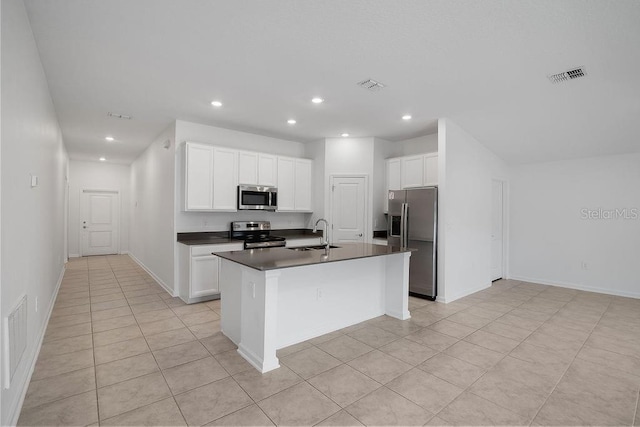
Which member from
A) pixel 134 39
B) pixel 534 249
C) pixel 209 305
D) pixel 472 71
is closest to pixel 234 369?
pixel 209 305

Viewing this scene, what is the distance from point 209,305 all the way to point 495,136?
210 inches

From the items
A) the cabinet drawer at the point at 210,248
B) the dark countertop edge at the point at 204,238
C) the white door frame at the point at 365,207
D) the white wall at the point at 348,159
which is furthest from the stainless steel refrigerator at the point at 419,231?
the cabinet drawer at the point at 210,248

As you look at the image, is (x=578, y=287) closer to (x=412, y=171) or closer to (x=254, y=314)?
(x=412, y=171)

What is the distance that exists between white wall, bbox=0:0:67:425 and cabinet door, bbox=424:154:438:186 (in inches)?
199

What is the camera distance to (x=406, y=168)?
18.6ft

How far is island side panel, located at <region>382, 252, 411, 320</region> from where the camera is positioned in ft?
12.9

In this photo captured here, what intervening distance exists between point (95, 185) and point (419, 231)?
30.5ft

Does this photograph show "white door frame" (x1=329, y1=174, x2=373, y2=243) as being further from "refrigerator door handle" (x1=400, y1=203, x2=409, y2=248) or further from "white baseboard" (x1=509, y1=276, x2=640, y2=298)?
"white baseboard" (x1=509, y1=276, x2=640, y2=298)

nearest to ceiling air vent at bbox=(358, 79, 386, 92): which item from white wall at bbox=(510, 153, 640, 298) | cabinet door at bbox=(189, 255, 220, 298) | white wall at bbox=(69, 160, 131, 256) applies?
cabinet door at bbox=(189, 255, 220, 298)

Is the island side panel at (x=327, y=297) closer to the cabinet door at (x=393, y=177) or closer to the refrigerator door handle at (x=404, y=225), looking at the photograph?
the refrigerator door handle at (x=404, y=225)

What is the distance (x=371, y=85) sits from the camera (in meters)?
3.50

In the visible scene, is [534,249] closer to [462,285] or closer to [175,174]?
[462,285]

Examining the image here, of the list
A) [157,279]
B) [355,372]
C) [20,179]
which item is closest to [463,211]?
[355,372]

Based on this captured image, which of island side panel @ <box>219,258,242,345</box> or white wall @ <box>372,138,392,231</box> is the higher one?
white wall @ <box>372,138,392,231</box>
